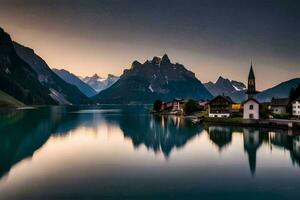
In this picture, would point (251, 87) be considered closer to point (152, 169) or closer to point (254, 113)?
point (254, 113)

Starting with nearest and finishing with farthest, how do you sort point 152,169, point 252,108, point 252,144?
point 152,169 → point 252,144 → point 252,108

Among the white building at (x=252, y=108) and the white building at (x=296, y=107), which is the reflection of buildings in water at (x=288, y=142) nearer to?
the white building at (x=252, y=108)

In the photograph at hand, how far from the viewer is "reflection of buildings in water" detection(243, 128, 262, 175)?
1521 inches

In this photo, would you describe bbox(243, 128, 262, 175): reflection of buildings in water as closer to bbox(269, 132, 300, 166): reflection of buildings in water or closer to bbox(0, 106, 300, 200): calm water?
bbox(0, 106, 300, 200): calm water

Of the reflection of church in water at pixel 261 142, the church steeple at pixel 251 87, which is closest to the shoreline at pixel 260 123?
the reflection of church in water at pixel 261 142

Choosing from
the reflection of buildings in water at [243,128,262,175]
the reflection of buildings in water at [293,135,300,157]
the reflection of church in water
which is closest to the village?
the reflection of church in water

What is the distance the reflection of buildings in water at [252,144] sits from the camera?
38644 millimetres

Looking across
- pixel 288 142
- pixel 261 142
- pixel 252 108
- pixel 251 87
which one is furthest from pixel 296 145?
pixel 251 87

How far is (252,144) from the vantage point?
5378 cm

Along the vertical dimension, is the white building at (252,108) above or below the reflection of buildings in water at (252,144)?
above

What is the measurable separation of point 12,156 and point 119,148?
634 inches

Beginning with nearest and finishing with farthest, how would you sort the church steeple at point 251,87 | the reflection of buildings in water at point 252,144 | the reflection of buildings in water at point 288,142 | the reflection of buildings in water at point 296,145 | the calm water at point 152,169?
the calm water at point 152,169 → the reflection of buildings in water at point 252,144 → the reflection of buildings in water at point 288,142 → the reflection of buildings in water at point 296,145 → the church steeple at point 251,87

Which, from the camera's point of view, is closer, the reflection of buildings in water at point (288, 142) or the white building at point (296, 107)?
the reflection of buildings in water at point (288, 142)

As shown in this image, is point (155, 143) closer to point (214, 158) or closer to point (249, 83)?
point (214, 158)
